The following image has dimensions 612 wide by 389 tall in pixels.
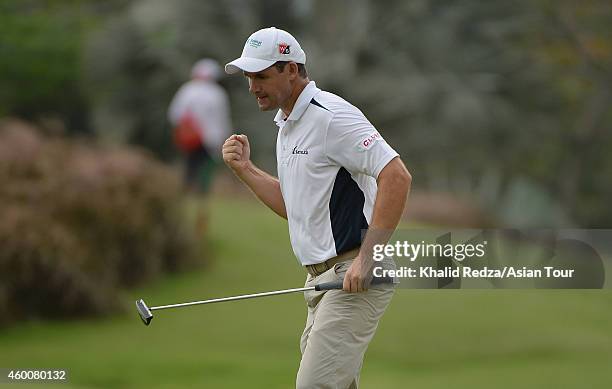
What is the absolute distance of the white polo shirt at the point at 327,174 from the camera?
5.13 meters

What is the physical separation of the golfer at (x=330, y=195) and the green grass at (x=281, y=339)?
4.52m

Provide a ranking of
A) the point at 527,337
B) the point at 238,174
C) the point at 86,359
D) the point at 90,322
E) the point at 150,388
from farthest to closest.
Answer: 1. the point at 527,337
2. the point at 90,322
3. the point at 86,359
4. the point at 150,388
5. the point at 238,174

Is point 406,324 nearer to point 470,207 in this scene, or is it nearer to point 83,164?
point 83,164

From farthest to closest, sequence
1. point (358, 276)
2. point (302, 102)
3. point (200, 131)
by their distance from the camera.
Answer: point (200, 131) → point (302, 102) → point (358, 276)

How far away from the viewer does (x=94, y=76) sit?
19.7 m

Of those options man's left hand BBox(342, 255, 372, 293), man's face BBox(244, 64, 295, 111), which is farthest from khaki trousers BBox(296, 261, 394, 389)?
man's face BBox(244, 64, 295, 111)

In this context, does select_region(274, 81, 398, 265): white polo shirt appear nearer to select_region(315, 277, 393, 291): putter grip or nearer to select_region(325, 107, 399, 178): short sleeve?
select_region(325, 107, 399, 178): short sleeve

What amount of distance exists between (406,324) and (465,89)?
9.70 meters

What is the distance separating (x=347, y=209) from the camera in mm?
5219

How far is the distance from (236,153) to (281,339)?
6.15 metres

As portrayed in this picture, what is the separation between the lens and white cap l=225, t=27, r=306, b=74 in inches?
209

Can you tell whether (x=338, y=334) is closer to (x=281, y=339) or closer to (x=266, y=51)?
(x=266, y=51)

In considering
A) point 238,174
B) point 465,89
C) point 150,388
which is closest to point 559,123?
point 465,89

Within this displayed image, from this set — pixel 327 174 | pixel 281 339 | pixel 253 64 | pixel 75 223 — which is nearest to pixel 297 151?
pixel 327 174
